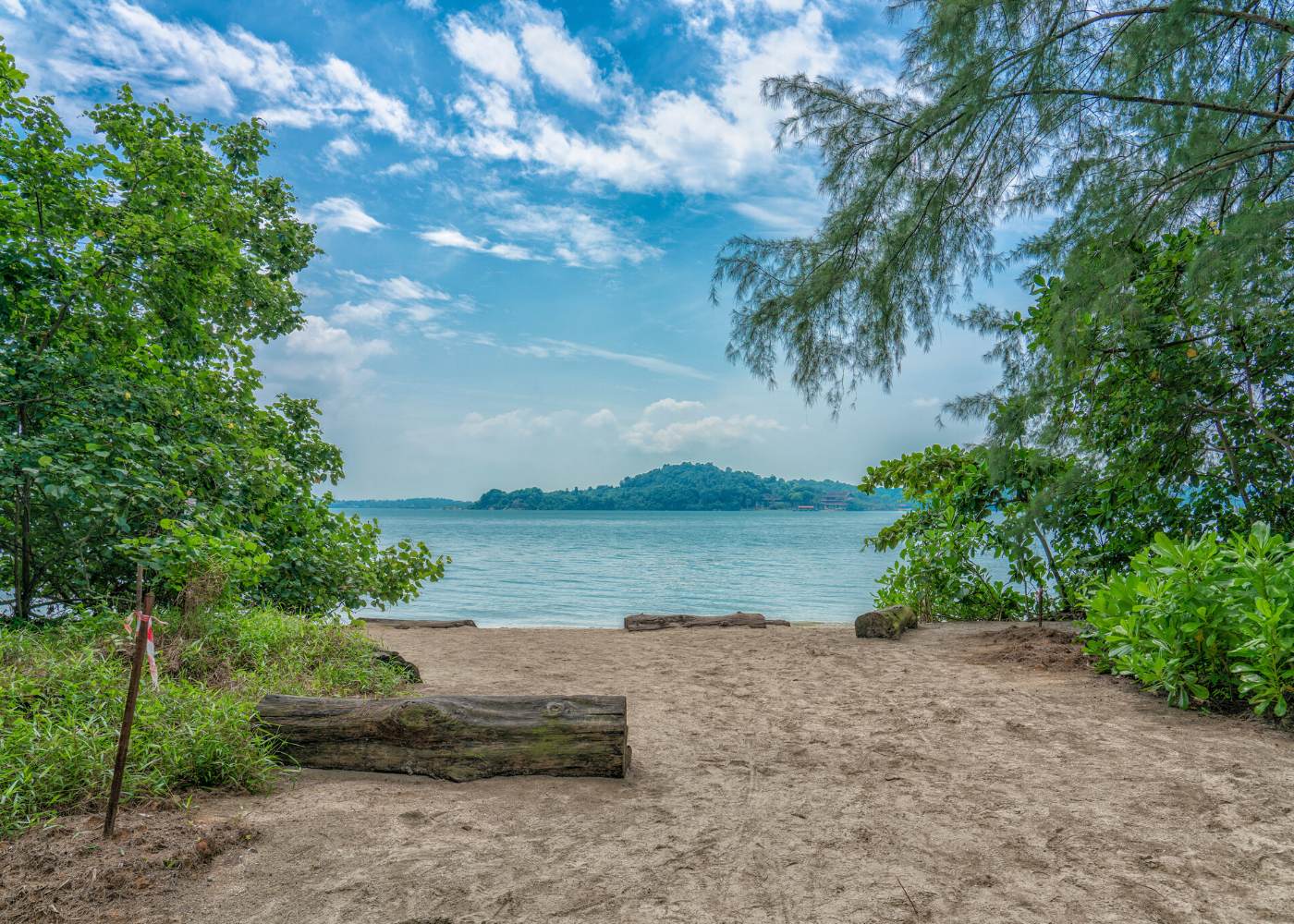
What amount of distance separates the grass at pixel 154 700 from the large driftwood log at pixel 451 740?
23 centimetres

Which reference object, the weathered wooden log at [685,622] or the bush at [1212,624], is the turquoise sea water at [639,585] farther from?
the bush at [1212,624]

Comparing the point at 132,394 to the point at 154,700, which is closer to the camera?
the point at 154,700

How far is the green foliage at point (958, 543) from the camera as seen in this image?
8.46m

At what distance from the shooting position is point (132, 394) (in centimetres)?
536

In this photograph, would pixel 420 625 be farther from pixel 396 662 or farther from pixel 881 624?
pixel 881 624

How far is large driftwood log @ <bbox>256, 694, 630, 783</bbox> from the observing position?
3.51 m

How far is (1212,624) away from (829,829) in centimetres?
314

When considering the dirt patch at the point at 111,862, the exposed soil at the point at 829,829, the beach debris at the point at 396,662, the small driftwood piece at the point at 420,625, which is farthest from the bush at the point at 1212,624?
the small driftwood piece at the point at 420,625

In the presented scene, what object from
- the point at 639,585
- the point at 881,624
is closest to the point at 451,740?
the point at 881,624

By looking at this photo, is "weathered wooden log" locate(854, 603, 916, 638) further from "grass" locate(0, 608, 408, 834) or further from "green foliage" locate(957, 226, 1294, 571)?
"grass" locate(0, 608, 408, 834)

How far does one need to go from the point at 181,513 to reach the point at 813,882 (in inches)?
216

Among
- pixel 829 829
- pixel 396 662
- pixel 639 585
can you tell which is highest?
pixel 829 829

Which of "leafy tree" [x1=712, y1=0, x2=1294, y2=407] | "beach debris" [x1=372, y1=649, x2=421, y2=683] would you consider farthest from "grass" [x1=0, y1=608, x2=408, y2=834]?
"leafy tree" [x1=712, y1=0, x2=1294, y2=407]

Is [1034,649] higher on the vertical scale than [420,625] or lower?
higher
